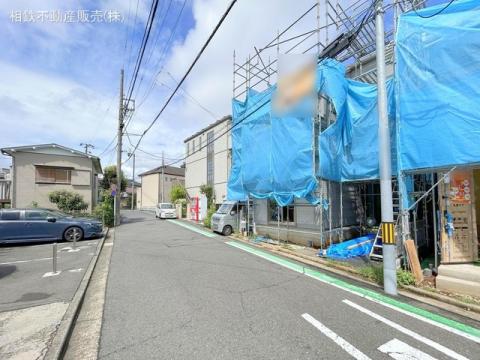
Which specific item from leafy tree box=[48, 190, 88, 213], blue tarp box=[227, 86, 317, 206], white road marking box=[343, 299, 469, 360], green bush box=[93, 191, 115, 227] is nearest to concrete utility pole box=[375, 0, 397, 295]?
white road marking box=[343, 299, 469, 360]

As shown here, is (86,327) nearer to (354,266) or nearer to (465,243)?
(354,266)

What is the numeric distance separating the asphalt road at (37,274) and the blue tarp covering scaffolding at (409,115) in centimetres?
702

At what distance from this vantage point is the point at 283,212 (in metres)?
11.8

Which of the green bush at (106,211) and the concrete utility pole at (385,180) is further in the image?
the green bush at (106,211)

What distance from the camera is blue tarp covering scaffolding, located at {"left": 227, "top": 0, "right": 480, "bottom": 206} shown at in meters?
5.14

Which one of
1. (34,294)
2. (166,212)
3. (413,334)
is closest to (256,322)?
(413,334)

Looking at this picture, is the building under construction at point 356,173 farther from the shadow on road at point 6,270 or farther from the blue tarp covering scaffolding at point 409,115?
the shadow on road at point 6,270

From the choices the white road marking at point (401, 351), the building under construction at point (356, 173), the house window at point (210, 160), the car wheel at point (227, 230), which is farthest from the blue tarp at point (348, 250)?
the house window at point (210, 160)

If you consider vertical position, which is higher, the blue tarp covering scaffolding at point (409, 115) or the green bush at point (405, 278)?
the blue tarp covering scaffolding at point (409, 115)

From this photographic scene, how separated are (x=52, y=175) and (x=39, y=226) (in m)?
7.90

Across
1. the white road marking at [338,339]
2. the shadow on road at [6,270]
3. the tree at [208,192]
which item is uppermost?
the tree at [208,192]

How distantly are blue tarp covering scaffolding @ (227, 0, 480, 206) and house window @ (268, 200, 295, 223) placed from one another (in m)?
1.28

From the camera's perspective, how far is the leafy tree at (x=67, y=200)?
1630 centimetres

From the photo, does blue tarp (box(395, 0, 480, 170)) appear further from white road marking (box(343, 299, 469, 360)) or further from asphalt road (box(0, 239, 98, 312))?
asphalt road (box(0, 239, 98, 312))
